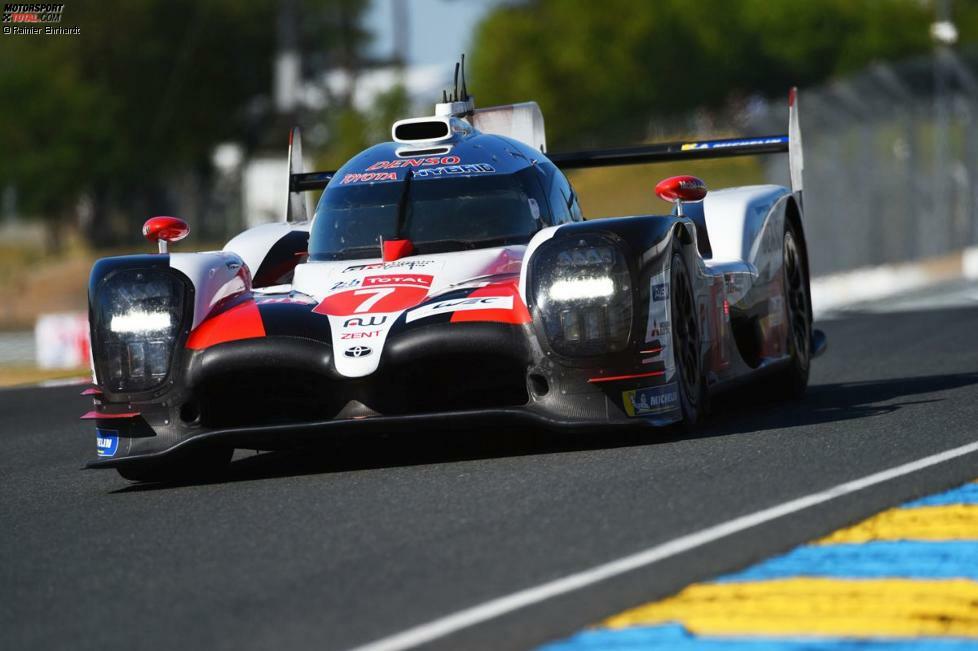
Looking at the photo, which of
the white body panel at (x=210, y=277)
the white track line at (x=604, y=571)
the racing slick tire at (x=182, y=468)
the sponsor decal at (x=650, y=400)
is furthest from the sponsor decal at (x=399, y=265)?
the white track line at (x=604, y=571)

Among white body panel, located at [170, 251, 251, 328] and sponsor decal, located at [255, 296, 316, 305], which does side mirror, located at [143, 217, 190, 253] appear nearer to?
white body panel, located at [170, 251, 251, 328]

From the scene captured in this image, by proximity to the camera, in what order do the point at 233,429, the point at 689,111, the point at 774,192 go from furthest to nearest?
the point at 689,111, the point at 774,192, the point at 233,429

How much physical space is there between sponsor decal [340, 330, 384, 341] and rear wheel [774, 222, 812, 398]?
300cm

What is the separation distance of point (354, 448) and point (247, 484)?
113cm

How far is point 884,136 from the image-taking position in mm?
27016

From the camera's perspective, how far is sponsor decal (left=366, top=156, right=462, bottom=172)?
8750 mm

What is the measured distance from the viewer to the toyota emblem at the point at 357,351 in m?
7.17

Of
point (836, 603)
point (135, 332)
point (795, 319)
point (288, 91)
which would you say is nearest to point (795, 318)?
point (795, 319)

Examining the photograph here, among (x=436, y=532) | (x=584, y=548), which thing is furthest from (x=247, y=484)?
(x=584, y=548)

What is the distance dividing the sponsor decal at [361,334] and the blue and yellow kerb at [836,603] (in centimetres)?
239

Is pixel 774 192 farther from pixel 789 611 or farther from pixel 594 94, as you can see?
pixel 594 94

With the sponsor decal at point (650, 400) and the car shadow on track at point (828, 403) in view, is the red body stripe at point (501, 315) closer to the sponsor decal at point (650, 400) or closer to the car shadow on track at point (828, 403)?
the sponsor decal at point (650, 400)

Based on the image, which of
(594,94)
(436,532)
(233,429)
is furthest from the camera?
(594,94)

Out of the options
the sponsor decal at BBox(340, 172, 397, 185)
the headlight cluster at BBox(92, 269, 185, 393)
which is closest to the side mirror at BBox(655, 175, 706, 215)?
the sponsor decal at BBox(340, 172, 397, 185)
